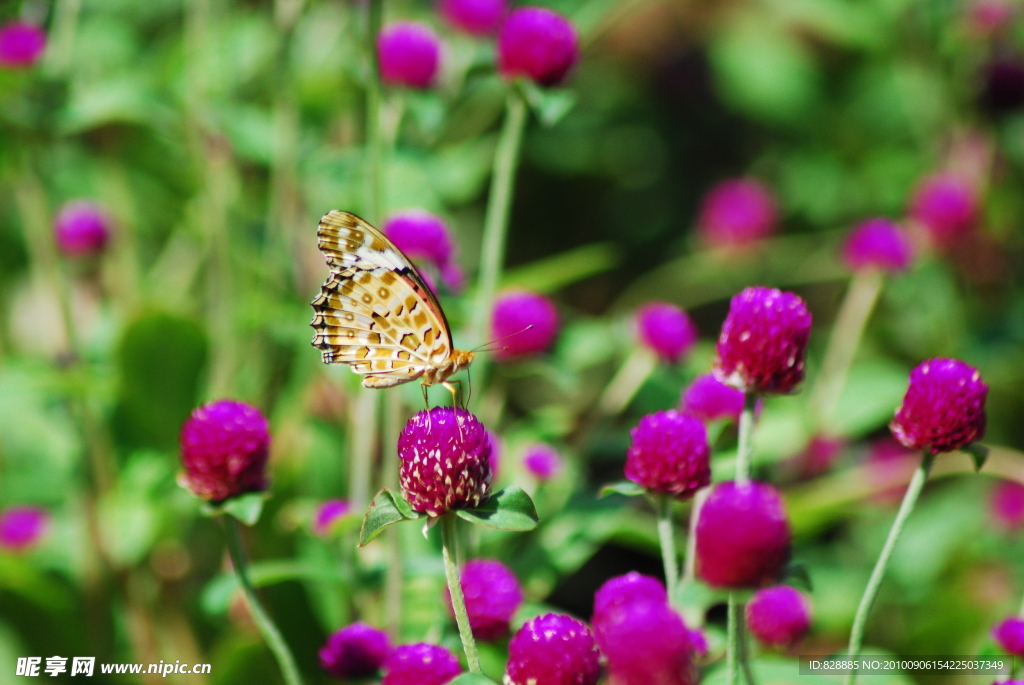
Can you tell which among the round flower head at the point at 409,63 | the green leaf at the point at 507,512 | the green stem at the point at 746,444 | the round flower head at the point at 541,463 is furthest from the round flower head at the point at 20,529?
the green stem at the point at 746,444

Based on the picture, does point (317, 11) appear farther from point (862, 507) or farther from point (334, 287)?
point (862, 507)

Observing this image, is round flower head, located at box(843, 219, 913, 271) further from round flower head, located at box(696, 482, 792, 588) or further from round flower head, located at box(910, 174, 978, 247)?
round flower head, located at box(696, 482, 792, 588)

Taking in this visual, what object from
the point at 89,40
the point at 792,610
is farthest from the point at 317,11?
the point at 792,610

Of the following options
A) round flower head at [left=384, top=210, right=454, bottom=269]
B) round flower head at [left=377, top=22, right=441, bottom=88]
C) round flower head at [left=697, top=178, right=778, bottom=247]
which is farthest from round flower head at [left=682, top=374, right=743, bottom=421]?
round flower head at [left=697, top=178, right=778, bottom=247]

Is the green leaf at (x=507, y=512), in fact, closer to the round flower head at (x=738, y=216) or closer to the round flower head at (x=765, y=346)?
the round flower head at (x=765, y=346)

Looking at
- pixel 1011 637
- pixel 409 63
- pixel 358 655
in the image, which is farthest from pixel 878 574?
pixel 409 63
